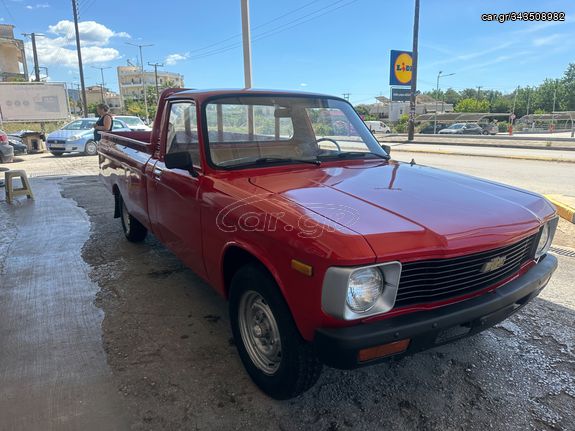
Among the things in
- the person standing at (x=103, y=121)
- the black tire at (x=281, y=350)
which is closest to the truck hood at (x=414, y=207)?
the black tire at (x=281, y=350)

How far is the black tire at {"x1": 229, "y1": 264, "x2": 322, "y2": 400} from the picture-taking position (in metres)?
2.21

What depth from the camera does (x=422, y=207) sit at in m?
2.38

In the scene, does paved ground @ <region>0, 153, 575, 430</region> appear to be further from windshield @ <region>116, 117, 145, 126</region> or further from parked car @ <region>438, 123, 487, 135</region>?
parked car @ <region>438, 123, 487, 135</region>

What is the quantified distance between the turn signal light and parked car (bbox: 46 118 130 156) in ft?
54.9

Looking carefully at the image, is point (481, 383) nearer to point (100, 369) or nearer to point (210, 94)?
point (100, 369)

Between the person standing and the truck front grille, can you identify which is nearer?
the truck front grille

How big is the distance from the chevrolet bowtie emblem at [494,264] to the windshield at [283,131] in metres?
1.54

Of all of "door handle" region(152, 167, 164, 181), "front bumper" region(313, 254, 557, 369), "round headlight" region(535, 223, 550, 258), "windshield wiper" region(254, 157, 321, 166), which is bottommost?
"front bumper" region(313, 254, 557, 369)

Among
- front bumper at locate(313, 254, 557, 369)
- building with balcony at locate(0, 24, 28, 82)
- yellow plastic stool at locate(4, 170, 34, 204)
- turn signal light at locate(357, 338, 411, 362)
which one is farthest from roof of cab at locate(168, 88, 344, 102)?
building with balcony at locate(0, 24, 28, 82)

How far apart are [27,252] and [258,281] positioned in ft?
13.9

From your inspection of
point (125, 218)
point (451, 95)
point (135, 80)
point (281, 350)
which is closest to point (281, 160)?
point (281, 350)

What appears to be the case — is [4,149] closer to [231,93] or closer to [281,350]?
[231,93]

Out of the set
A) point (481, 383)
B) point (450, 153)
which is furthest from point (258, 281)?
point (450, 153)

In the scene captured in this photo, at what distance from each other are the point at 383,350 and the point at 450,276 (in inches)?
20.3
